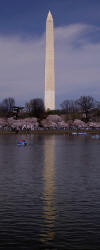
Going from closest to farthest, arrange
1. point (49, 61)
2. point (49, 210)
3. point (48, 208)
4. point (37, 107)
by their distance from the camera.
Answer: point (49, 210)
point (48, 208)
point (49, 61)
point (37, 107)

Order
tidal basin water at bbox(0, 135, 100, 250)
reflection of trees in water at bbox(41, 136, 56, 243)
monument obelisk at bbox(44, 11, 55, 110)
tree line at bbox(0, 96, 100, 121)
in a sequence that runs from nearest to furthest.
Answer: tidal basin water at bbox(0, 135, 100, 250) → reflection of trees in water at bbox(41, 136, 56, 243) → monument obelisk at bbox(44, 11, 55, 110) → tree line at bbox(0, 96, 100, 121)

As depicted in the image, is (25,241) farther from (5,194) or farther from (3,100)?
(3,100)

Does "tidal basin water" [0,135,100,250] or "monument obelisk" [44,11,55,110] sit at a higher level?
"monument obelisk" [44,11,55,110]

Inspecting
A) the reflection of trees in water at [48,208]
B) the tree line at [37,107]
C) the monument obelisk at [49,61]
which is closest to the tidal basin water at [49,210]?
the reflection of trees in water at [48,208]

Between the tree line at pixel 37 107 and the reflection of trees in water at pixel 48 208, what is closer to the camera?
the reflection of trees in water at pixel 48 208

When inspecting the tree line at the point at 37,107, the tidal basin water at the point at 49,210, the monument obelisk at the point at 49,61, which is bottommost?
the tidal basin water at the point at 49,210

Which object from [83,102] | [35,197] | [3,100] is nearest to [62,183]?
[35,197]

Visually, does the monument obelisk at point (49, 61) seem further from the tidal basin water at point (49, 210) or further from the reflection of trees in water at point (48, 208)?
the reflection of trees in water at point (48, 208)

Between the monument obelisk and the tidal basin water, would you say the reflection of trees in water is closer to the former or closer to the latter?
the tidal basin water

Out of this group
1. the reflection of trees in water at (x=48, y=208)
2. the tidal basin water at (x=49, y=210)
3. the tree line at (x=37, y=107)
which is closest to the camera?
the tidal basin water at (x=49, y=210)

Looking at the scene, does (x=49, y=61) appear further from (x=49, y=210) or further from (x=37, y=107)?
(x=49, y=210)

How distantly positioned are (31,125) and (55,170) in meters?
88.6

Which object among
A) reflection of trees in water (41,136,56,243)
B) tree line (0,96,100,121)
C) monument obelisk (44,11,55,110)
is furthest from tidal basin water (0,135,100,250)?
tree line (0,96,100,121)

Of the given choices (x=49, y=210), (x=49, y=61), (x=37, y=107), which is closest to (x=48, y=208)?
(x=49, y=210)
